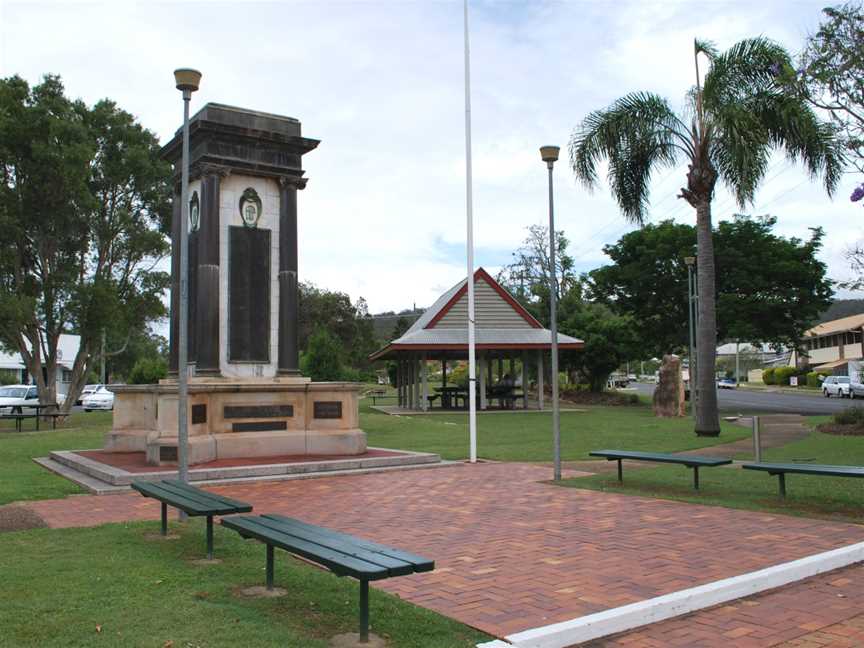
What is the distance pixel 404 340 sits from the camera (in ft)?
108

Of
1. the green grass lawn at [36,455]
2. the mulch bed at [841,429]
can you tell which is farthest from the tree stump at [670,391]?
the green grass lawn at [36,455]

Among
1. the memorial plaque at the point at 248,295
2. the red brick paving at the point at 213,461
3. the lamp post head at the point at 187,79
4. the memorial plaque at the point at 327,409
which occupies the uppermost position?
the lamp post head at the point at 187,79

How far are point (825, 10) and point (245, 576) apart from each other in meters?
14.6

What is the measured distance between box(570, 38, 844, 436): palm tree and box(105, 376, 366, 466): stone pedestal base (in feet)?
31.2

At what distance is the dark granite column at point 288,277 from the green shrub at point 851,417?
604 inches

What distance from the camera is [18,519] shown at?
336 inches

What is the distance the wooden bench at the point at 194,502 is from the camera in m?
6.27

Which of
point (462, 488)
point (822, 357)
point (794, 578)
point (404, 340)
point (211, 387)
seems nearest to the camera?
point (794, 578)

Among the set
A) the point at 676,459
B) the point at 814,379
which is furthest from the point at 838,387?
the point at 676,459

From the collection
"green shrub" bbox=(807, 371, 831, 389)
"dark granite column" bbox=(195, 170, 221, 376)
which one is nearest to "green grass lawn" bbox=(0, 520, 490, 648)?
"dark granite column" bbox=(195, 170, 221, 376)

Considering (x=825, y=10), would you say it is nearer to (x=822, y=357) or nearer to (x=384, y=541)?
(x=384, y=541)

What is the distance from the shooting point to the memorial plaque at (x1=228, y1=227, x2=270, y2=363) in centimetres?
1462

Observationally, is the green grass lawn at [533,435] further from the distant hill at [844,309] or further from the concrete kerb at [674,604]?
the distant hill at [844,309]

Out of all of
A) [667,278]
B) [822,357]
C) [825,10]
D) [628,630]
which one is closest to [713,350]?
[825,10]
